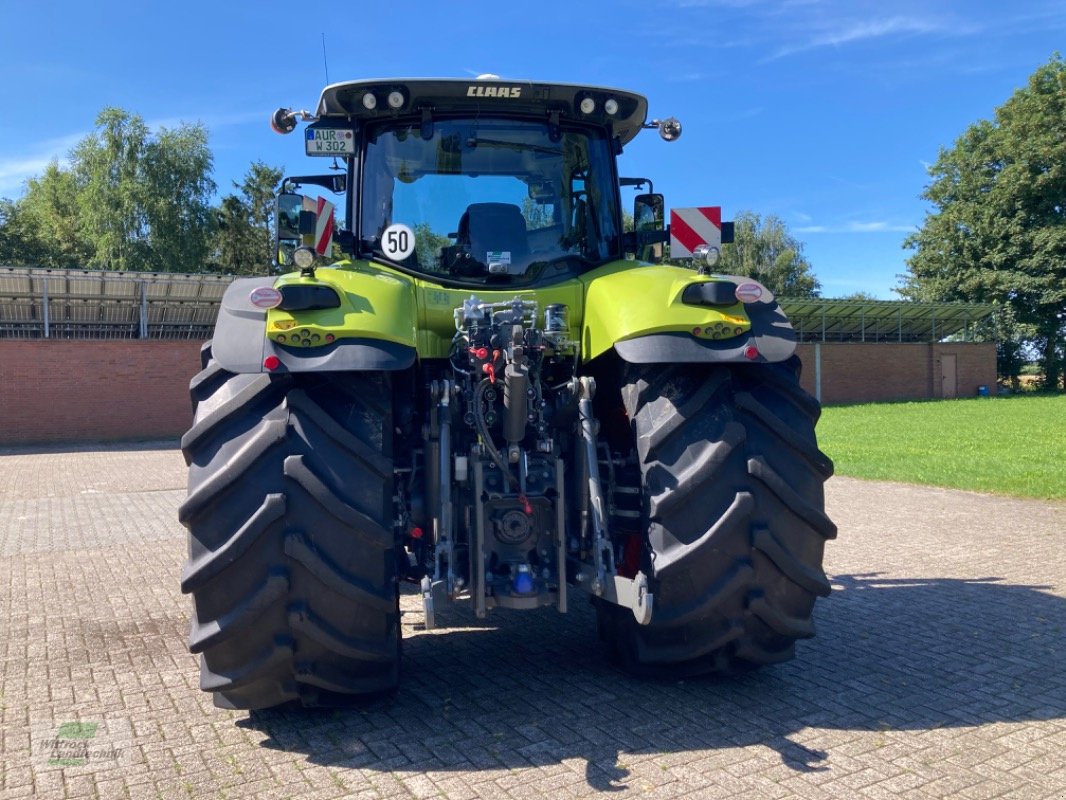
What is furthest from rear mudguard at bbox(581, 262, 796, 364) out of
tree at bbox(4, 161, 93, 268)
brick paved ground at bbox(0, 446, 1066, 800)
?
tree at bbox(4, 161, 93, 268)

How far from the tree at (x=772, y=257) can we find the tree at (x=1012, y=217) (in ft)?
55.1

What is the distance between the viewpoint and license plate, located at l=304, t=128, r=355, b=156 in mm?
4539

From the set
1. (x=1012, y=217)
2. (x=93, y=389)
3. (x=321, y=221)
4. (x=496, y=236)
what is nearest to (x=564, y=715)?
(x=496, y=236)

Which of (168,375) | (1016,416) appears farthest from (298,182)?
(1016,416)

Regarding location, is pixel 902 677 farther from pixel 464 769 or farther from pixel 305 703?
pixel 305 703

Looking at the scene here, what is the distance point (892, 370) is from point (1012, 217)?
937 centimetres

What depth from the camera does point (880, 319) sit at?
3641 cm

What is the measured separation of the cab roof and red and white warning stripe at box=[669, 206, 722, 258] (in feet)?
2.07

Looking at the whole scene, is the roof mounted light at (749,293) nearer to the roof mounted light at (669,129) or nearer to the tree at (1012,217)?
the roof mounted light at (669,129)

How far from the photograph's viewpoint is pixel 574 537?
3.92 metres

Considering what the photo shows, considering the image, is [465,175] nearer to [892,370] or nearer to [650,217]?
[650,217]

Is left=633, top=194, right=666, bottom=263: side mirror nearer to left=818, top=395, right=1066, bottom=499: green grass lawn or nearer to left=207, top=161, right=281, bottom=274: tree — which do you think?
left=818, top=395, right=1066, bottom=499: green grass lawn

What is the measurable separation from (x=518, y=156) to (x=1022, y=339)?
1632 inches

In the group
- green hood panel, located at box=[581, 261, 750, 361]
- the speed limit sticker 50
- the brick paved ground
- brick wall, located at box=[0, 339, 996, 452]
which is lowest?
the brick paved ground
